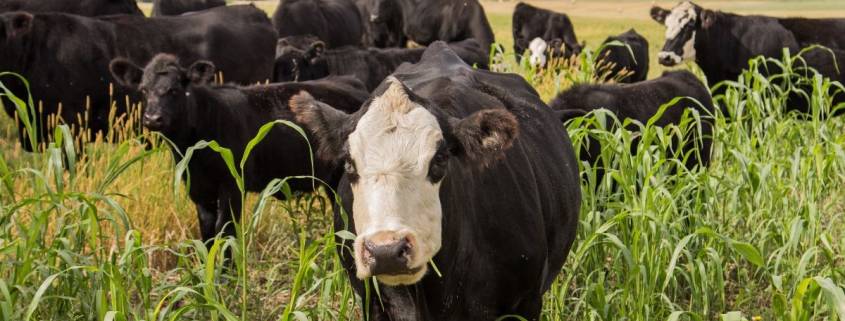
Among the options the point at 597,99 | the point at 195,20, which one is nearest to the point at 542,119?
the point at 597,99

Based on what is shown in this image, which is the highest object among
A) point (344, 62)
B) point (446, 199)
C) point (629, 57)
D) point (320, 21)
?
point (446, 199)

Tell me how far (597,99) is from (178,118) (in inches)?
108

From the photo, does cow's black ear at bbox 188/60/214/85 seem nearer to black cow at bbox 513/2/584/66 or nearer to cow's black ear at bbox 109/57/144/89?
cow's black ear at bbox 109/57/144/89

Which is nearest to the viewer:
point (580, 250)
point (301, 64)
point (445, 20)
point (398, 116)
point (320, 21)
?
point (398, 116)

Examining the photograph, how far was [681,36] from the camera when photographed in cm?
1093

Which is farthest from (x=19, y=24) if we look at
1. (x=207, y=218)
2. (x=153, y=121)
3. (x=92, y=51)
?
(x=207, y=218)

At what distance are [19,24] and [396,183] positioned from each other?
248 inches

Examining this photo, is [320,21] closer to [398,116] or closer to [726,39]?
[726,39]

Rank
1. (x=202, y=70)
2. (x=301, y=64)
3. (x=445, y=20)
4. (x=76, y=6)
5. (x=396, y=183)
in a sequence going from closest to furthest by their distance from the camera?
(x=396, y=183) → (x=202, y=70) → (x=301, y=64) → (x=76, y=6) → (x=445, y=20)

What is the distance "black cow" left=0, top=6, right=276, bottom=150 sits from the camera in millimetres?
8531

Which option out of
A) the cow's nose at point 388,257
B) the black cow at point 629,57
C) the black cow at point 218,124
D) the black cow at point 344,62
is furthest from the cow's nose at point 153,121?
the black cow at point 629,57

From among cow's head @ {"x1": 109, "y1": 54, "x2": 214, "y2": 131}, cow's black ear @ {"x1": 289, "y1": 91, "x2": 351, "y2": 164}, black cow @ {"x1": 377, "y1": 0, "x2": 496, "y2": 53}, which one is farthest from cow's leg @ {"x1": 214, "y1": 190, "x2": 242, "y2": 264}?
black cow @ {"x1": 377, "y1": 0, "x2": 496, "y2": 53}

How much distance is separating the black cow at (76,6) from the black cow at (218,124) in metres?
4.81

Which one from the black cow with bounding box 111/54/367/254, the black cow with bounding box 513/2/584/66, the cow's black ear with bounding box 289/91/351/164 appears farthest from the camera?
the black cow with bounding box 513/2/584/66
